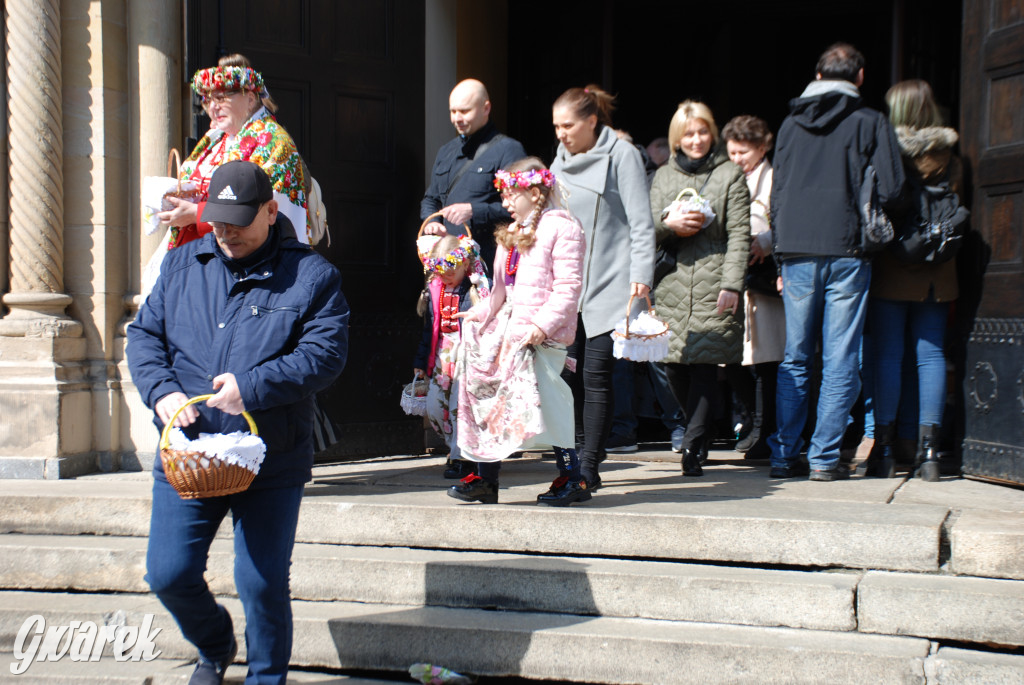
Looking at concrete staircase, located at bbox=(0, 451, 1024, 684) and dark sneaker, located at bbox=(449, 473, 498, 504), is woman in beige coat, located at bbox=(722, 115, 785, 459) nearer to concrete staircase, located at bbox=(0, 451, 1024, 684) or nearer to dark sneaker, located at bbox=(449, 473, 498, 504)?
concrete staircase, located at bbox=(0, 451, 1024, 684)

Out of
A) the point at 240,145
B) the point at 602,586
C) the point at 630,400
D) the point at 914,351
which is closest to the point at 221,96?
the point at 240,145

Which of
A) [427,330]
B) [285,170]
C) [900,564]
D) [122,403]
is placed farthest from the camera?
[122,403]

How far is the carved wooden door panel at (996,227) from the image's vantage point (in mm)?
5094

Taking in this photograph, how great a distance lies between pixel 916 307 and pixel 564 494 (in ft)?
7.02

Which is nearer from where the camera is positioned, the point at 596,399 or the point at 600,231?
the point at 596,399

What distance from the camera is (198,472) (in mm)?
3121

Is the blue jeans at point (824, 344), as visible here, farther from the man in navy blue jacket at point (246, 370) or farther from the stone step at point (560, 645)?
the man in navy blue jacket at point (246, 370)

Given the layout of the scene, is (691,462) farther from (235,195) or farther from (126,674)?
(235,195)

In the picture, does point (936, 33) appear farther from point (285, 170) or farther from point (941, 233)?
point (285, 170)

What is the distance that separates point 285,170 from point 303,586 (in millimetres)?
1821

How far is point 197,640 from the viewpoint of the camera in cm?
351

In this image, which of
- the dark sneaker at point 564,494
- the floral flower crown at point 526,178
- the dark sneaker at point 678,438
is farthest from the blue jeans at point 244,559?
the dark sneaker at point 678,438

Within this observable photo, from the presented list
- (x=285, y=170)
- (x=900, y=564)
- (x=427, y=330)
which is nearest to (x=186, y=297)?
(x=285, y=170)

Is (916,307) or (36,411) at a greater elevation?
(916,307)
